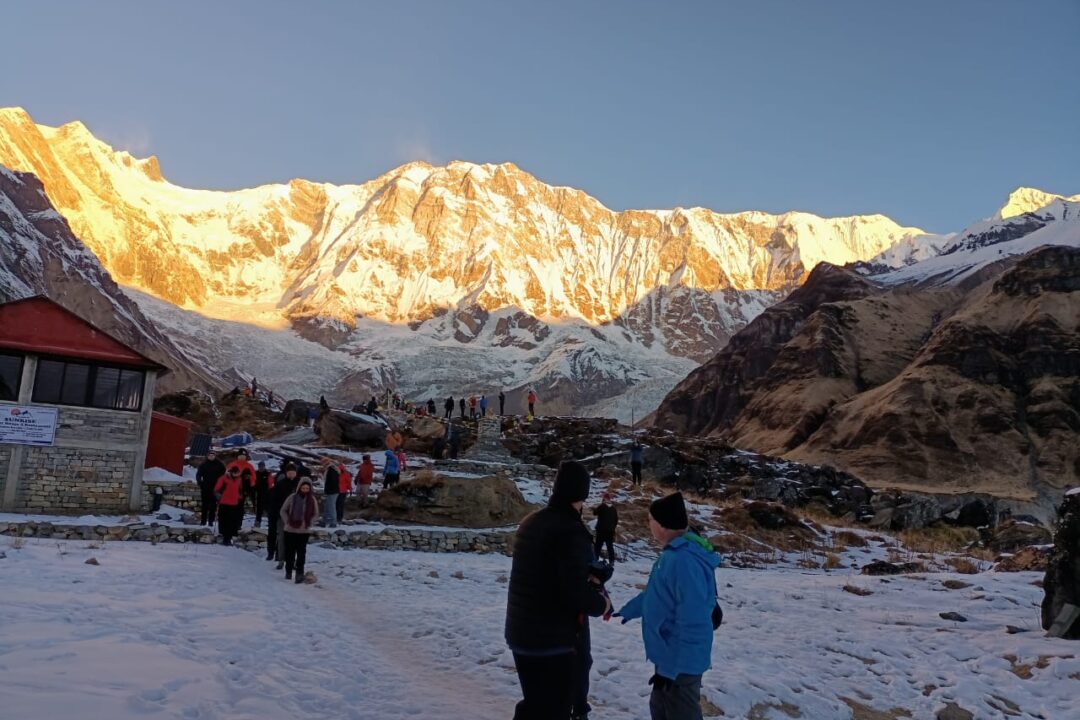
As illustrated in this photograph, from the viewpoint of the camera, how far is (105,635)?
7.03 meters

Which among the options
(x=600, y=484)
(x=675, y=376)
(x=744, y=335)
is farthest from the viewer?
(x=675, y=376)

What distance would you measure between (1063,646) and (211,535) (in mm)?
15303

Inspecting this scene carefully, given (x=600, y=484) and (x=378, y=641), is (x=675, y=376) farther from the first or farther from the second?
(x=378, y=641)

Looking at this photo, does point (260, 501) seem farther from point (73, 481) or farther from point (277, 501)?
point (73, 481)

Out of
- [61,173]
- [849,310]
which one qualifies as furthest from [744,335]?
[61,173]

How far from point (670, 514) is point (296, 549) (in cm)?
942

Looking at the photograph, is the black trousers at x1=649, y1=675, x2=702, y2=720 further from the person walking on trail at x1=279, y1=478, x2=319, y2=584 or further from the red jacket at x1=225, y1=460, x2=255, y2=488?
the red jacket at x1=225, y1=460, x2=255, y2=488

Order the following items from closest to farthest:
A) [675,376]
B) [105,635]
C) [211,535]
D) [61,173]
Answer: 1. [105,635]
2. [211,535]
3. [675,376]
4. [61,173]

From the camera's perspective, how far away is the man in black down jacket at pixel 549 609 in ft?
15.6

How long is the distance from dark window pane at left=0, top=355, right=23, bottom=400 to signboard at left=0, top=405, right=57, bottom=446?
40 centimetres

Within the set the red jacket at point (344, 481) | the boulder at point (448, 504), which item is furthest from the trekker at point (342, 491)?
the boulder at point (448, 504)

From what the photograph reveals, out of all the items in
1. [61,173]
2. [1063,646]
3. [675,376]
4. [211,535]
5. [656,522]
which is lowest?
[211,535]

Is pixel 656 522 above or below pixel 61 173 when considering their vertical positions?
below

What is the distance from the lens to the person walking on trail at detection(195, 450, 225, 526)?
693 inches
